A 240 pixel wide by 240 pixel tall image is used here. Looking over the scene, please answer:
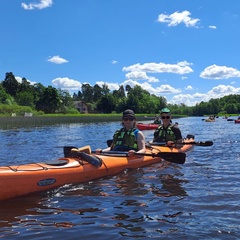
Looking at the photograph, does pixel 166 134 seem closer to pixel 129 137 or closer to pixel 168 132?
pixel 168 132

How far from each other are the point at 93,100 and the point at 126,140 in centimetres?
11761

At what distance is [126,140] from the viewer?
7.94 meters

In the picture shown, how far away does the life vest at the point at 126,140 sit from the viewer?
7895 millimetres

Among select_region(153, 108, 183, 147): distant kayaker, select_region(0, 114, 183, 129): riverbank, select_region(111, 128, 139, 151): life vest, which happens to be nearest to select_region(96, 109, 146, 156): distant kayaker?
select_region(111, 128, 139, 151): life vest

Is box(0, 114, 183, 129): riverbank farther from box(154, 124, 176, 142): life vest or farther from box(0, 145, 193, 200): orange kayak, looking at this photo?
box(0, 145, 193, 200): orange kayak

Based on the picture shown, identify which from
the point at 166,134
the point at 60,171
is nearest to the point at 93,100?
the point at 166,134

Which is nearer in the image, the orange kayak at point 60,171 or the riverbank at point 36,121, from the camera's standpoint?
the orange kayak at point 60,171

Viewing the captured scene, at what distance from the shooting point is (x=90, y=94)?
127 meters

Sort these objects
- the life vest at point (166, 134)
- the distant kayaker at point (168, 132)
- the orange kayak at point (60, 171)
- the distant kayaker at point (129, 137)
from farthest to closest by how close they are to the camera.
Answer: the life vest at point (166, 134)
the distant kayaker at point (168, 132)
the distant kayaker at point (129, 137)
the orange kayak at point (60, 171)

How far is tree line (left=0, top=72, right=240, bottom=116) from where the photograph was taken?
7012 centimetres

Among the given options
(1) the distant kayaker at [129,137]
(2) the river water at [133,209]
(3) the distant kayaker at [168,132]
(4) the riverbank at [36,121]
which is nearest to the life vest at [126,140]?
(1) the distant kayaker at [129,137]

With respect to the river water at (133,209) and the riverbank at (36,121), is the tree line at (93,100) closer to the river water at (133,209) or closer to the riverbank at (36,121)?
the riverbank at (36,121)

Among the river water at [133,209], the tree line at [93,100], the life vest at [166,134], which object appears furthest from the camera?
the tree line at [93,100]

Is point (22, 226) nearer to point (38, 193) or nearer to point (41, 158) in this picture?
point (38, 193)
